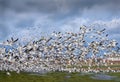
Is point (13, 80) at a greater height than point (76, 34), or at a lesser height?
lesser

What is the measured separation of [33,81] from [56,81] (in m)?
9.64

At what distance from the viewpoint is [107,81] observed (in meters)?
132

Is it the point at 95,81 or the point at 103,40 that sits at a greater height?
the point at 103,40

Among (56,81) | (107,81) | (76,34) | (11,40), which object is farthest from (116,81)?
(11,40)

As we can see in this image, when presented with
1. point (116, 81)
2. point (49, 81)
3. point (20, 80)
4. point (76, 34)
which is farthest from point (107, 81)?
point (76, 34)

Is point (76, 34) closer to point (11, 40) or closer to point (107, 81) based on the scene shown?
point (11, 40)

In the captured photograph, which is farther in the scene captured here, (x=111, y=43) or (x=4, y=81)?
(x=111, y=43)

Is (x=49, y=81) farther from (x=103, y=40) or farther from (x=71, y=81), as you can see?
(x=103, y=40)

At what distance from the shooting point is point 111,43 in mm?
195125

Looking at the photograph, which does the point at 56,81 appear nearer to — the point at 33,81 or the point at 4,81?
the point at 33,81

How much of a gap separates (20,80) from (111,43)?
7999cm

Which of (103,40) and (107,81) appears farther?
(103,40)

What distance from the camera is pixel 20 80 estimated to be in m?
132

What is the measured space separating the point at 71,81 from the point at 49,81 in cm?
880
